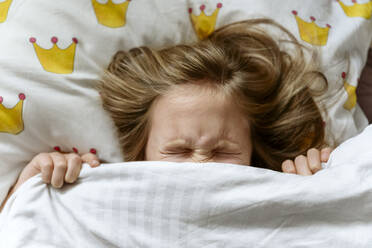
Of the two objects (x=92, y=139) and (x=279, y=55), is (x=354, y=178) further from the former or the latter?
(x=92, y=139)

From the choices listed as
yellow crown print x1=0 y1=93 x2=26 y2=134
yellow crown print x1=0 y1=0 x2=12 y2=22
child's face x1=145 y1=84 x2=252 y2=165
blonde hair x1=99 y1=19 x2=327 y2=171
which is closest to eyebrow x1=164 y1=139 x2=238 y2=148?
child's face x1=145 y1=84 x2=252 y2=165

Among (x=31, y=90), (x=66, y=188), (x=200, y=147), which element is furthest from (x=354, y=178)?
(x=31, y=90)

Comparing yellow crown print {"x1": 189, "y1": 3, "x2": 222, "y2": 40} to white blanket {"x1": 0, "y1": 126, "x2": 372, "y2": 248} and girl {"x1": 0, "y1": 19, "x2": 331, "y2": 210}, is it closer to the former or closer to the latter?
girl {"x1": 0, "y1": 19, "x2": 331, "y2": 210}

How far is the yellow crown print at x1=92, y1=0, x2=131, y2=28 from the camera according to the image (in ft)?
3.46

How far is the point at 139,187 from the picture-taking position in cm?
81

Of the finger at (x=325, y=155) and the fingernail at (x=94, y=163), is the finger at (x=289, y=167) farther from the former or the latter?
the fingernail at (x=94, y=163)

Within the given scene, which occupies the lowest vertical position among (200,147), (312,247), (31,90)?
(312,247)

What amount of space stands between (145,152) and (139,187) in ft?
0.71

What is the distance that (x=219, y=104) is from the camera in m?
0.95

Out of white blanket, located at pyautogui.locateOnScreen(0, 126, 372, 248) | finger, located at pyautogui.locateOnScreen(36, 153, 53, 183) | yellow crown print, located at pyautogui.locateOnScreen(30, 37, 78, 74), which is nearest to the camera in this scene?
white blanket, located at pyautogui.locateOnScreen(0, 126, 372, 248)

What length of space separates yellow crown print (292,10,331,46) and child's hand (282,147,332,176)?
32cm

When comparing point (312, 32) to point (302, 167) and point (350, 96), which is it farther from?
point (302, 167)

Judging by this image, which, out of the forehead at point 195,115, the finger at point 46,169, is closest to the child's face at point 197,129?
the forehead at point 195,115

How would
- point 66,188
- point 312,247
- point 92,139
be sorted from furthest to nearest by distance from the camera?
point 92,139 → point 66,188 → point 312,247
